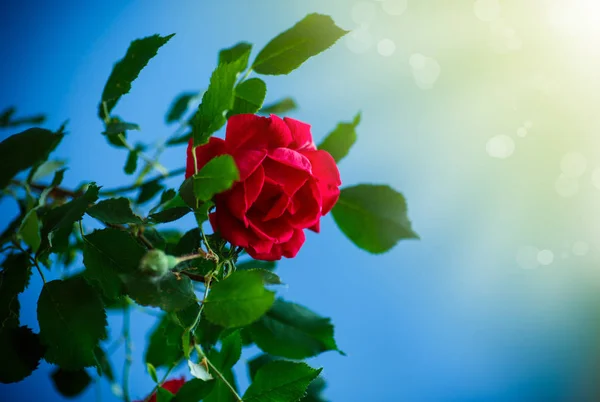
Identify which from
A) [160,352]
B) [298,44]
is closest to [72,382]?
[160,352]

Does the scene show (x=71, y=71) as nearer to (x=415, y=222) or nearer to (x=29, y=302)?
(x=29, y=302)

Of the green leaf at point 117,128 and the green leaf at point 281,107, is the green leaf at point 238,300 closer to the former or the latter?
the green leaf at point 117,128

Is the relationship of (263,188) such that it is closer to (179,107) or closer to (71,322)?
(71,322)

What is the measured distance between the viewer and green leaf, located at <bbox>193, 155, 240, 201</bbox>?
16cm

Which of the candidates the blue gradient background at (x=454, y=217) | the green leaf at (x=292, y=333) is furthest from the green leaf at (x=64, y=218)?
the blue gradient background at (x=454, y=217)

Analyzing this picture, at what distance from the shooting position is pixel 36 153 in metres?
0.20

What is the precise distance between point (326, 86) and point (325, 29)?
0.43 metres

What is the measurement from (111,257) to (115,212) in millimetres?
17

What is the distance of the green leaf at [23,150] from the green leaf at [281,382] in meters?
0.13

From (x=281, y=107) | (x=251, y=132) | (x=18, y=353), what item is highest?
(x=281, y=107)

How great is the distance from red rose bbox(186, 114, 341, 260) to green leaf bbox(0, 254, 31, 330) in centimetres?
8

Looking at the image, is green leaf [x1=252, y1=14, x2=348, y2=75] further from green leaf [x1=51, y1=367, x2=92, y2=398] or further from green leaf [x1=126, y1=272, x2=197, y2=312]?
green leaf [x1=51, y1=367, x2=92, y2=398]

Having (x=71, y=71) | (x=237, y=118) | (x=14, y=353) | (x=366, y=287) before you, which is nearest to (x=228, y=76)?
(x=237, y=118)

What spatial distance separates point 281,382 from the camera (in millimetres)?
224
